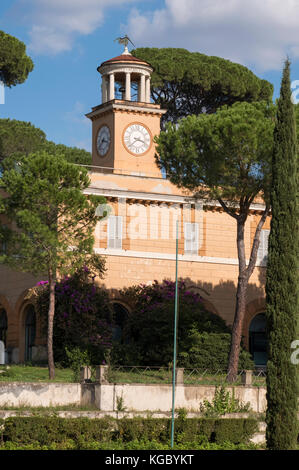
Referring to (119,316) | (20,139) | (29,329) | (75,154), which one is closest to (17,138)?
(20,139)

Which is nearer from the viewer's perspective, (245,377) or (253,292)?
(245,377)

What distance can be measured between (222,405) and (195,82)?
2915 cm

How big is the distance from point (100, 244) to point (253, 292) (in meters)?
7.48

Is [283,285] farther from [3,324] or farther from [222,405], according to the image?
[3,324]

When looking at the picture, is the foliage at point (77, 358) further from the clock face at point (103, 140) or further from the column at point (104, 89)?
the column at point (104, 89)

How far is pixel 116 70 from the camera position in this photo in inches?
1719

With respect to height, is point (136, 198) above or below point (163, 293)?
above

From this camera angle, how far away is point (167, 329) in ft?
114

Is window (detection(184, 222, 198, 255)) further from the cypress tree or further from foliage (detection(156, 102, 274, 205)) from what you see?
the cypress tree

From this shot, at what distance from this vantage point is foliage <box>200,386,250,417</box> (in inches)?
1135

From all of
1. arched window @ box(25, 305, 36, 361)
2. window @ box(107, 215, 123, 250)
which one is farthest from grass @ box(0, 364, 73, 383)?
window @ box(107, 215, 123, 250)
